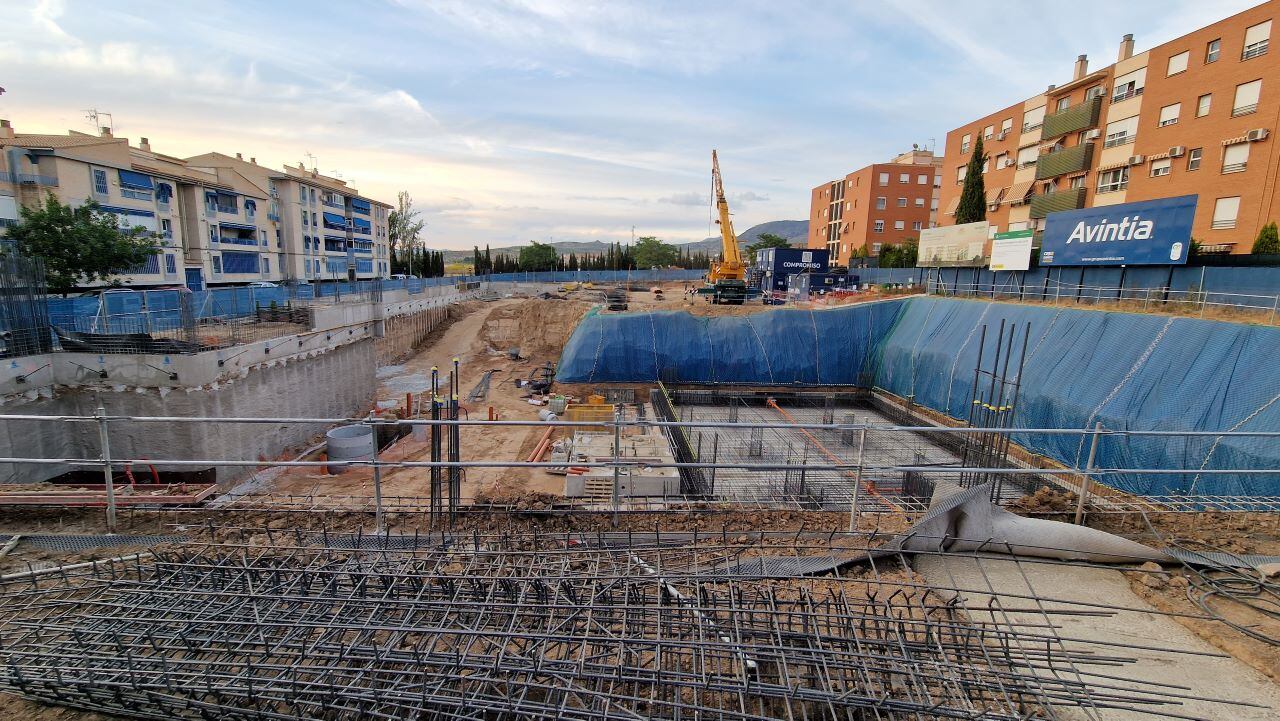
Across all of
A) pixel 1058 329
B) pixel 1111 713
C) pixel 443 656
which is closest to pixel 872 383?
pixel 1058 329

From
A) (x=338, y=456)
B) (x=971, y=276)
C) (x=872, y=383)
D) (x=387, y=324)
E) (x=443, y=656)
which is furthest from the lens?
(x=387, y=324)

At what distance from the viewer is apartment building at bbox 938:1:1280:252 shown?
2220 centimetres

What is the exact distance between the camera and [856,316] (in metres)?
25.0

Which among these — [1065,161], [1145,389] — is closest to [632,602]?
[1145,389]

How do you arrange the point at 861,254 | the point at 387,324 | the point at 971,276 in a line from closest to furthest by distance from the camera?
the point at 971,276
the point at 387,324
the point at 861,254

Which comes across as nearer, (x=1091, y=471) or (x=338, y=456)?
(x=1091, y=471)

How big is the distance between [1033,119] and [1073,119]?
4218mm

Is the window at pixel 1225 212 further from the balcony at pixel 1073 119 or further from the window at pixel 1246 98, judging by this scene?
the balcony at pixel 1073 119

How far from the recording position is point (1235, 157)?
→ 74.7 ft

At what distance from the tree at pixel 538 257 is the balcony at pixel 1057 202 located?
2464 inches

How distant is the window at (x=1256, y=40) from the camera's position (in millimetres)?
21969

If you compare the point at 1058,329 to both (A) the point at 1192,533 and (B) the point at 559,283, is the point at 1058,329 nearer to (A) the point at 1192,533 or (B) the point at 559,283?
(A) the point at 1192,533

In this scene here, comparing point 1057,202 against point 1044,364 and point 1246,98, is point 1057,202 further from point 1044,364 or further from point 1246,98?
point 1044,364

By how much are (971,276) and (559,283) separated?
47.6 metres
